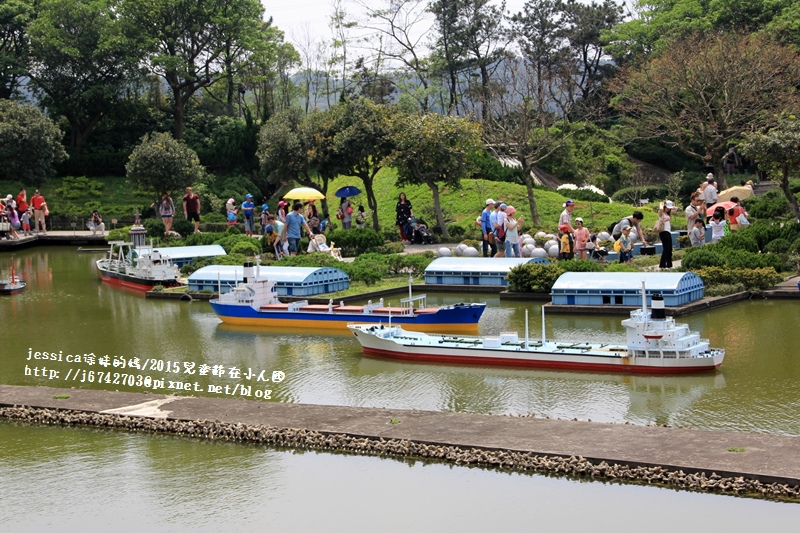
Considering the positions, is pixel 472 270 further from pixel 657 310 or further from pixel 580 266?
pixel 657 310

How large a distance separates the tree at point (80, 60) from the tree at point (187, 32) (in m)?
1.22

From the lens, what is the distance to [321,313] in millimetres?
20891

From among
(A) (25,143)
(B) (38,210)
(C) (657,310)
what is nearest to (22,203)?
(B) (38,210)

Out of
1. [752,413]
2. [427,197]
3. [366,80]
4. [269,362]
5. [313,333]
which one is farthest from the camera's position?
[366,80]

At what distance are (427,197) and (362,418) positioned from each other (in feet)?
94.9

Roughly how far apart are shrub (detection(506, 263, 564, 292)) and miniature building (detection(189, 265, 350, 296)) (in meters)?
4.25

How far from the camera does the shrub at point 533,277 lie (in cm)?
2320

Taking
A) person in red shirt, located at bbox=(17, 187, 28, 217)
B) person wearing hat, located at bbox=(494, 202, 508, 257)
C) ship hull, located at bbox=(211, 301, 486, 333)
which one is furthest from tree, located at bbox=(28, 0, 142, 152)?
ship hull, located at bbox=(211, 301, 486, 333)

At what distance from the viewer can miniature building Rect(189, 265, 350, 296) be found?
2430 cm

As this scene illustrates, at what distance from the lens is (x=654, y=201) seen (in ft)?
138

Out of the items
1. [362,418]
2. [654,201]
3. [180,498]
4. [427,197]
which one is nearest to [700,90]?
[654,201]

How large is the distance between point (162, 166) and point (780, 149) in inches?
896

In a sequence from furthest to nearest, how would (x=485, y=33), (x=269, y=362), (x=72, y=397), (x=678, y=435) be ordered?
(x=485, y=33) < (x=269, y=362) < (x=72, y=397) < (x=678, y=435)

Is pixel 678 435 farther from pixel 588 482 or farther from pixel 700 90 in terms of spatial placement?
pixel 700 90
